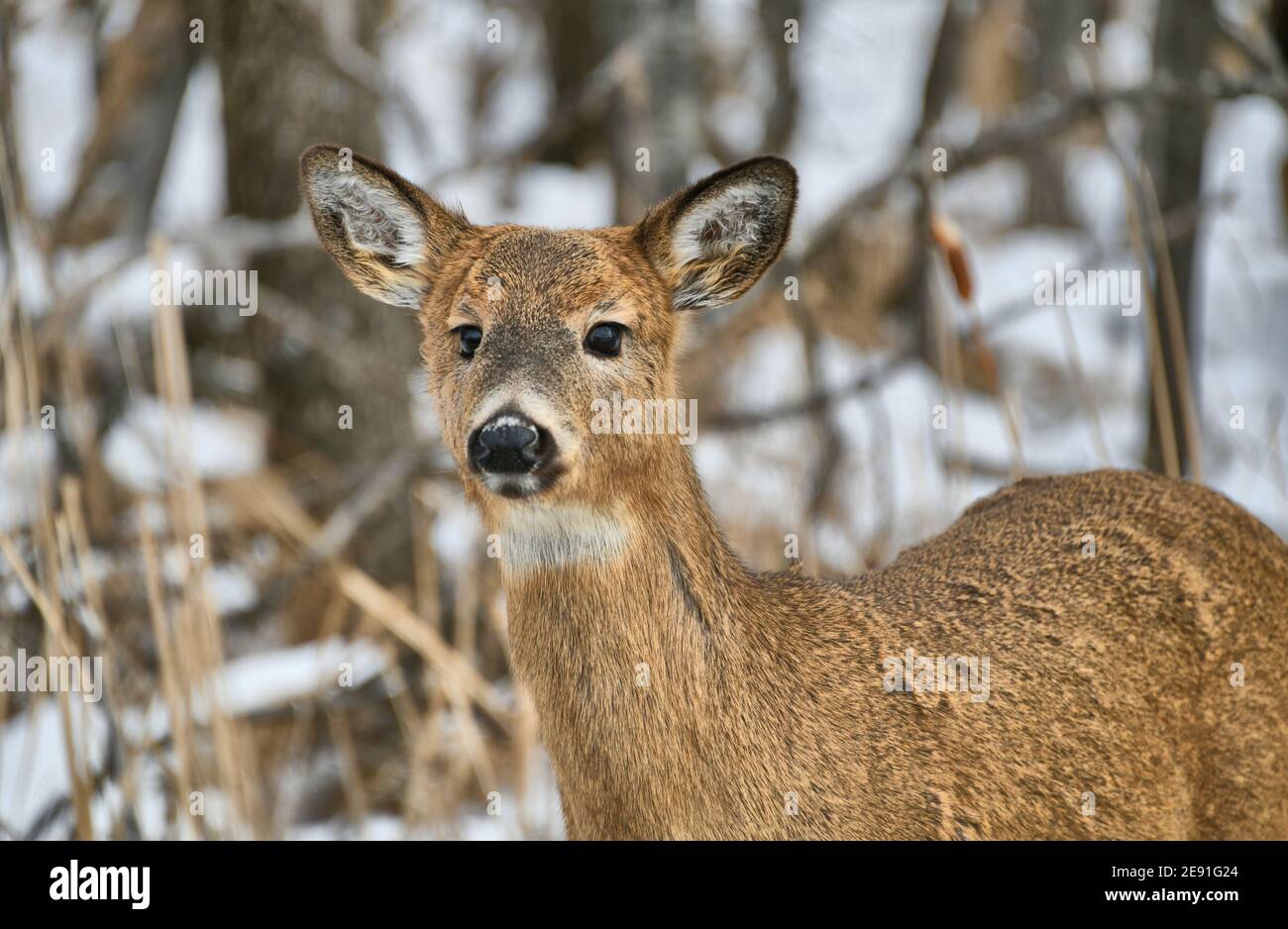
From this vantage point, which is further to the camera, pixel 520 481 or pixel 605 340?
pixel 605 340

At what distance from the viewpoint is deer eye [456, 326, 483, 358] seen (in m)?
4.23

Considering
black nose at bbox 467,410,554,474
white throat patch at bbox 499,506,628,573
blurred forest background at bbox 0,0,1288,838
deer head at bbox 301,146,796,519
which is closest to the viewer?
black nose at bbox 467,410,554,474

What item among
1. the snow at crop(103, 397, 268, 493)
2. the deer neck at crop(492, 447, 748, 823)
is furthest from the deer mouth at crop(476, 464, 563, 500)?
the snow at crop(103, 397, 268, 493)

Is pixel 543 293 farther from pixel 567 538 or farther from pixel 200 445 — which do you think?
pixel 200 445

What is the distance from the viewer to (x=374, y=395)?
945 centimetres

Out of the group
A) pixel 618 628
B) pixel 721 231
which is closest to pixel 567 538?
pixel 618 628

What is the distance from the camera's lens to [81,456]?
7605 millimetres

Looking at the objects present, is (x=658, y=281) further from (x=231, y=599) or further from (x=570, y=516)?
(x=231, y=599)

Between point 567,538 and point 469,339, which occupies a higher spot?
point 469,339

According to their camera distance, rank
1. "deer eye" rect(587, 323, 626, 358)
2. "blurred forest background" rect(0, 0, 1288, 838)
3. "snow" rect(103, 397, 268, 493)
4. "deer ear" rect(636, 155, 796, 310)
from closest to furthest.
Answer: "deer eye" rect(587, 323, 626, 358) < "deer ear" rect(636, 155, 796, 310) < "blurred forest background" rect(0, 0, 1288, 838) < "snow" rect(103, 397, 268, 493)

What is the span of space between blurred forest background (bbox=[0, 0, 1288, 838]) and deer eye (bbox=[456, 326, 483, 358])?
1.82 meters

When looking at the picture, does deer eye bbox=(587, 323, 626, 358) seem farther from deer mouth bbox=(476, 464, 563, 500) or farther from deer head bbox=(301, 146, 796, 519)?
deer mouth bbox=(476, 464, 563, 500)

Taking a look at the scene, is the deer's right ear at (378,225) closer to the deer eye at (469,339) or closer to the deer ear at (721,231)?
the deer eye at (469,339)

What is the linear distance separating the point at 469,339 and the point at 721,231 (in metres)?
0.81
